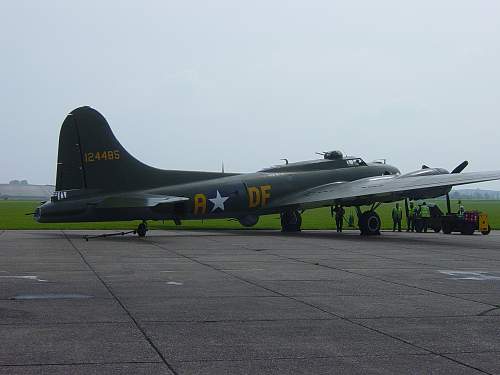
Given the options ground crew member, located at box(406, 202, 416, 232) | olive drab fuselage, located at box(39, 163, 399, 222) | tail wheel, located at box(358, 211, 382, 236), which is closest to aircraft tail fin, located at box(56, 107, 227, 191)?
olive drab fuselage, located at box(39, 163, 399, 222)

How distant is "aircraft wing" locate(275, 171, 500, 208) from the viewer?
110 ft

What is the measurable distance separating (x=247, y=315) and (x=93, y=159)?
20.7 m

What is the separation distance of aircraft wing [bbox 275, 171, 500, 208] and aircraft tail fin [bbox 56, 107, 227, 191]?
9.24 meters

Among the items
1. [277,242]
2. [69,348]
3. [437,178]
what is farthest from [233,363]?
[437,178]

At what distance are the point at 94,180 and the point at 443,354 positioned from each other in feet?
78.0

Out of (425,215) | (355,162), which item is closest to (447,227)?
(425,215)

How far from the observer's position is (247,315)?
11.2 meters

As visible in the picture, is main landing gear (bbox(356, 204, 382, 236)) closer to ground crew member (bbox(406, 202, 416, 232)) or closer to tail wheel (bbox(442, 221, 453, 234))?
tail wheel (bbox(442, 221, 453, 234))

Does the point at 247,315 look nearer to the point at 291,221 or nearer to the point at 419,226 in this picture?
the point at 291,221

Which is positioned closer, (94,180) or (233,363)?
(233,363)

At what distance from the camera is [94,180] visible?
30500mm

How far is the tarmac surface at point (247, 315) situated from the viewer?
8117 mm

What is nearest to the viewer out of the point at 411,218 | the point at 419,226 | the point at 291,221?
the point at 291,221

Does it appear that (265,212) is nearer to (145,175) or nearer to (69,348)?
(145,175)
